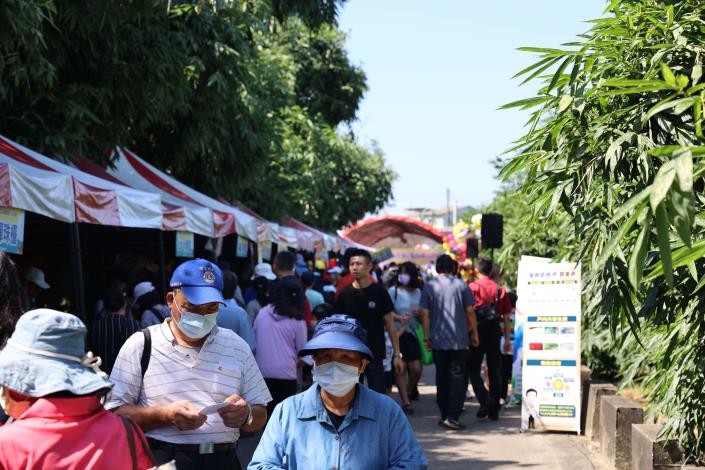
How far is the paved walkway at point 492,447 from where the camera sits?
9.80 m

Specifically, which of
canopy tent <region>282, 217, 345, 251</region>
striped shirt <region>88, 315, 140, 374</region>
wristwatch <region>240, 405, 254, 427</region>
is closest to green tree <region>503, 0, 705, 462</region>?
wristwatch <region>240, 405, 254, 427</region>

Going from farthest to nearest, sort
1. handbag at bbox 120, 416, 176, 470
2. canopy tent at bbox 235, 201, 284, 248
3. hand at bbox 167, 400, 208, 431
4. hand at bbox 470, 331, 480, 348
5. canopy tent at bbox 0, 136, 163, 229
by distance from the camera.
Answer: canopy tent at bbox 235, 201, 284, 248
hand at bbox 470, 331, 480, 348
canopy tent at bbox 0, 136, 163, 229
hand at bbox 167, 400, 208, 431
handbag at bbox 120, 416, 176, 470

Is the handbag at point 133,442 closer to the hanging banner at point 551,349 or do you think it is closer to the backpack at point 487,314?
the hanging banner at point 551,349

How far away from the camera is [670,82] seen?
428 centimetres

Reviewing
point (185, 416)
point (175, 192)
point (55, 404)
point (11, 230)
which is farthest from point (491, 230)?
point (55, 404)

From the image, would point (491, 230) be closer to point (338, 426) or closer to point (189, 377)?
point (189, 377)

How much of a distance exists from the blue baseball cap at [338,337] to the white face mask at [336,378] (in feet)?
0.24

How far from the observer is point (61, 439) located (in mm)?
3055

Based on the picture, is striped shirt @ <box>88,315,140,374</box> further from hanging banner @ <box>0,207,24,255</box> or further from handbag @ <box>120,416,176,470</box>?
handbag @ <box>120,416,176,470</box>

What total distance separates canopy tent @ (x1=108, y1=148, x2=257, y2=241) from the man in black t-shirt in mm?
3940

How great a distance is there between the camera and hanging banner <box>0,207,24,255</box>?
7199 millimetres

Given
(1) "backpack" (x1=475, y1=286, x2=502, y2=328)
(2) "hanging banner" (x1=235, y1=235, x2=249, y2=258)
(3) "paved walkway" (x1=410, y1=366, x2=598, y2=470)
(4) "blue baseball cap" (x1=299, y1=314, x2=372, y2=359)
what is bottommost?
(3) "paved walkway" (x1=410, y1=366, x2=598, y2=470)

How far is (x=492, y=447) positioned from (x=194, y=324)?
6651 millimetres

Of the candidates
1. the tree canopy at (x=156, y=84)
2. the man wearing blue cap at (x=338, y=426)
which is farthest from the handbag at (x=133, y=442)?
the tree canopy at (x=156, y=84)
